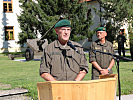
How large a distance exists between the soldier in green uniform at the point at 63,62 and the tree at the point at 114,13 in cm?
2351

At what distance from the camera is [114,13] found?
28281 millimetres

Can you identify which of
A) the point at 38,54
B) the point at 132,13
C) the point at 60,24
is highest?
the point at 132,13

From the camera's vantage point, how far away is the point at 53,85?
113 inches

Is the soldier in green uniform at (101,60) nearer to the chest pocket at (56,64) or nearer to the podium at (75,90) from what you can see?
the chest pocket at (56,64)

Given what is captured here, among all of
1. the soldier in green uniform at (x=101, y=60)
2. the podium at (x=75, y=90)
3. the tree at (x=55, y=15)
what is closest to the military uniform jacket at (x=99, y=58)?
the soldier in green uniform at (x=101, y=60)

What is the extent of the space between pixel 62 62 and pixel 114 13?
25.5m

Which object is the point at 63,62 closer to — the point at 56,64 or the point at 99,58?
the point at 56,64

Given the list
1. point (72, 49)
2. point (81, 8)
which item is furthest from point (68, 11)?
point (72, 49)

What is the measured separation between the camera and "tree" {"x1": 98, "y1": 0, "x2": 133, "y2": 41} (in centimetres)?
2692

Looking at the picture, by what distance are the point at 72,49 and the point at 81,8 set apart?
69.3 ft

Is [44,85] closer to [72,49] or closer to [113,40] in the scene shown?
[72,49]

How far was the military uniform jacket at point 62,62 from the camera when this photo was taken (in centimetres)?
359

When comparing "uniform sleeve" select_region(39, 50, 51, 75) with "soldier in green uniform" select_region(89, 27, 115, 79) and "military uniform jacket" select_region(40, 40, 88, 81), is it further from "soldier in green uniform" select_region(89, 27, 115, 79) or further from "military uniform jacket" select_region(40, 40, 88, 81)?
"soldier in green uniform" select_region(89, 27, 115, 79)

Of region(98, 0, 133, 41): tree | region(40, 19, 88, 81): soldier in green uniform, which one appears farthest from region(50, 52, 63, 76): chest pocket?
region(98, 0, 133, 41): tree
